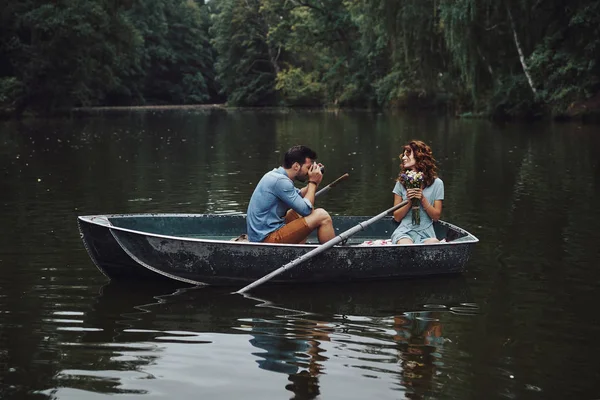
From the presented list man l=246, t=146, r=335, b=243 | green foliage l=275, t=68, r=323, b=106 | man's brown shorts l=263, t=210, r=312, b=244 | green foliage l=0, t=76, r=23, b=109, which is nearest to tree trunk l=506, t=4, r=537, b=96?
green foliage l=0, t=76, r=23, b=109

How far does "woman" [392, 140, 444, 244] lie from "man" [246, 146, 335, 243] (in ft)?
2.73

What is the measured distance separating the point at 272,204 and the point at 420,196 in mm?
1465

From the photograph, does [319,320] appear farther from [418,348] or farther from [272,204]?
[272,204]

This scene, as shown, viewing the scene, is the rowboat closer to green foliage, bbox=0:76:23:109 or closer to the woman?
the woman

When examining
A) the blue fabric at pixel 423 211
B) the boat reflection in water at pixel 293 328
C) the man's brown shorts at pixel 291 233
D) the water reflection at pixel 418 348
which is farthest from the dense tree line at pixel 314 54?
the water reflection at pixel 418 348

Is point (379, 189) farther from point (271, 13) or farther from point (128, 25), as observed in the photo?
point (271, 13)

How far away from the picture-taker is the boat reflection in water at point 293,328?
6328 mm

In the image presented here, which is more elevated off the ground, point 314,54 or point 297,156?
point 314,54

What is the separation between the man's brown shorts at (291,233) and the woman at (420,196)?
0.99m

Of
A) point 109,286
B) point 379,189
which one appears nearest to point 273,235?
point 109,286

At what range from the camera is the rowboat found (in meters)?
8.66

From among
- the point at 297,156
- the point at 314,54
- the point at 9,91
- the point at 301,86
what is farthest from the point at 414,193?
the point at 314,54

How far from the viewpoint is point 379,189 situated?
1691 cm

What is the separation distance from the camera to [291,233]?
9125mm
